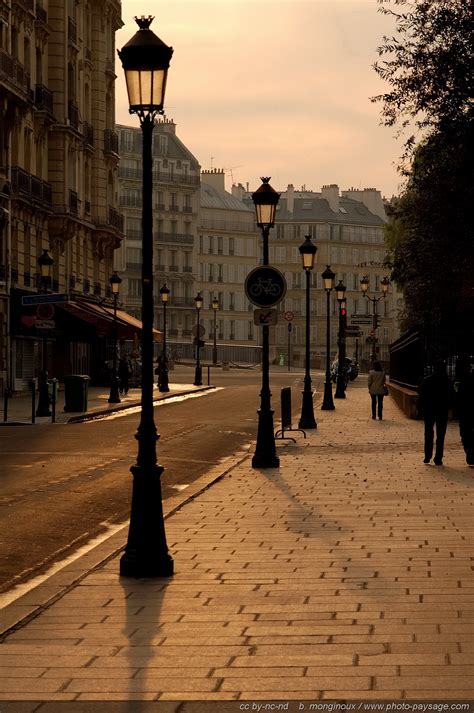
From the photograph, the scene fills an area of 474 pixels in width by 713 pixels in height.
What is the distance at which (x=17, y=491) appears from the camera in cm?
1822

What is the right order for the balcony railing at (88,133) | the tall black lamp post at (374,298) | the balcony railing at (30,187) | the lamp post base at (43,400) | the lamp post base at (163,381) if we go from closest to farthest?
1. the lamp post base at (43,400)
2. the balcony railing at (30,187)
3. the lamp post base at (163,381)
4. the tall black lamp post at (374,298)
5. the balcony railing at (88,133)

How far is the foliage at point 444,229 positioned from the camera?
3188 cm

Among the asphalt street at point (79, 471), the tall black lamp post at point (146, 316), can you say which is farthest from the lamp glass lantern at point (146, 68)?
the asphalt street at point (79, 471)

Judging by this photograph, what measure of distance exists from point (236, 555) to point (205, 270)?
148201mm

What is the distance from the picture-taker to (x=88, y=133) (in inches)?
2613

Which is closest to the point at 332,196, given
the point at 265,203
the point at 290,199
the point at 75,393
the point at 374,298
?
the point at 290,199

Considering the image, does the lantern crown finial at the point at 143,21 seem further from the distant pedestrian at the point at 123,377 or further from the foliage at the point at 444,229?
the distant pedestrian at the point at 123,377

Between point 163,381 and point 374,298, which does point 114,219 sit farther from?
point 374,298

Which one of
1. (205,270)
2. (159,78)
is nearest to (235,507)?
(159,78)

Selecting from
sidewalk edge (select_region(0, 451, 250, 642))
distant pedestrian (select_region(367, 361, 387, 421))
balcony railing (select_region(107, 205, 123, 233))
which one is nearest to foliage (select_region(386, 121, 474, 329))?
distant pedestrian (select_region(367, 361, 387, 421))

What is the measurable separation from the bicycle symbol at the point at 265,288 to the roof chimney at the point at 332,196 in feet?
498

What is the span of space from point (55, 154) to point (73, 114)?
3216mm

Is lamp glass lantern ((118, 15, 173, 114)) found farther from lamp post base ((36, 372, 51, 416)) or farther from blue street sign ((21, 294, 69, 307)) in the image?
lamp post base ((36, 372, 51, 416))

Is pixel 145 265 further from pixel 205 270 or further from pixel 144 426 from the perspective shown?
pixel 205 270
